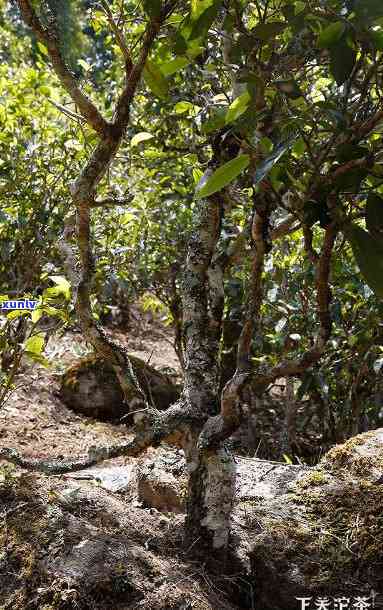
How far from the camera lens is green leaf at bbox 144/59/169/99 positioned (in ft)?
5.43

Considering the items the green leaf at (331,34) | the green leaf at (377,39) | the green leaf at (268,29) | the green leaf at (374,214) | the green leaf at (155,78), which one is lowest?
the green leaf at (374,214)

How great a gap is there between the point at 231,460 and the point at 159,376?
3.32 m

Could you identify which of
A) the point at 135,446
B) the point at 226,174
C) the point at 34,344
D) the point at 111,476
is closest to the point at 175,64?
the point at 226,174

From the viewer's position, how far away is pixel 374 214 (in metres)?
1.05

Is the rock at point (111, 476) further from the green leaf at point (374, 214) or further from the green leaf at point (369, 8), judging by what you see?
the green leaf at point (369, 8)

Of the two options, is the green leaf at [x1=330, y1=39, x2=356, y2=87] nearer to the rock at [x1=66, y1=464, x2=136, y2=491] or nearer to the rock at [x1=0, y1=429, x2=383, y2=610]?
the rock at [x1=0, y1=429, x2=383, y2=610]

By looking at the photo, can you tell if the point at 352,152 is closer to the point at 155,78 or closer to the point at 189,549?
the point at 155,78

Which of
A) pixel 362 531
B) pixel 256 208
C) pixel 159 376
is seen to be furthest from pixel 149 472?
pixel 159 376

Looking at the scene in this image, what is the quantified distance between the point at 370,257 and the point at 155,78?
2.98ft

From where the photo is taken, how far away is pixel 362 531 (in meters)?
1.86

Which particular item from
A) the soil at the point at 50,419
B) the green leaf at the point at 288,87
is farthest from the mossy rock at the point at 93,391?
the green leaf at the point at 288,87

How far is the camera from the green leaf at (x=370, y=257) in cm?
101

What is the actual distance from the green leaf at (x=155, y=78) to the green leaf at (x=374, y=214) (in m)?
0.84

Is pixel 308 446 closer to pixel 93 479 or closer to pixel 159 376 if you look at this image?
pixel 159 376
